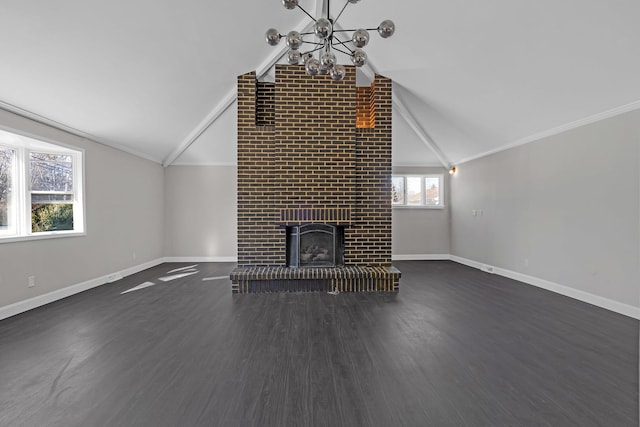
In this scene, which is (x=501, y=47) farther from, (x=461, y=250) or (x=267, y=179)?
(x=461, y=250)

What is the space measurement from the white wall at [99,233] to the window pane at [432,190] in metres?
6.27

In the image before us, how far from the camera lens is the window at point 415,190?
755cm

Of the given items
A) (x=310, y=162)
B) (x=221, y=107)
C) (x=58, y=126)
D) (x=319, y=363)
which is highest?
(x=221, y=107)

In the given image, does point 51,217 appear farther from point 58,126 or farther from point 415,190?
point 415,190

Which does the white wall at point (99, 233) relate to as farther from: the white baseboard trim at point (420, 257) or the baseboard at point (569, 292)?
the baseboard at point (569, 292)

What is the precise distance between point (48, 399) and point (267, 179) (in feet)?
11.9

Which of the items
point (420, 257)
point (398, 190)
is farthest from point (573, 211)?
point (398, 190)

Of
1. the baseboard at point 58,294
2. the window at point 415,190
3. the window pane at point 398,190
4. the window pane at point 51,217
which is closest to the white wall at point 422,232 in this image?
the window at point 415,190

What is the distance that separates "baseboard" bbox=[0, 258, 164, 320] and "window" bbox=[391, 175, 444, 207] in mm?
Answer: 5870

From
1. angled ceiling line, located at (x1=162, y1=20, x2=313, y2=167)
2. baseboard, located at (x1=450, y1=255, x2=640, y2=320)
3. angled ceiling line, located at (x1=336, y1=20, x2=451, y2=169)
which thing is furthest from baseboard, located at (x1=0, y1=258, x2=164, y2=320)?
baseboard, located at (x1=450, y1=255, x2=640, y2=320)

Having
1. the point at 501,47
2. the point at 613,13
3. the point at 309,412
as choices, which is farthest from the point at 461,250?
the point at 309,412

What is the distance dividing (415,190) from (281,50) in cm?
451

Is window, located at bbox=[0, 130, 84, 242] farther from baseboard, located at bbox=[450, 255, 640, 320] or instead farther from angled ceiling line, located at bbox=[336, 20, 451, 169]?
baseboard, located at bbox=[450, 255, 640, 320]

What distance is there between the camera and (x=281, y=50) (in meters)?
4.80
